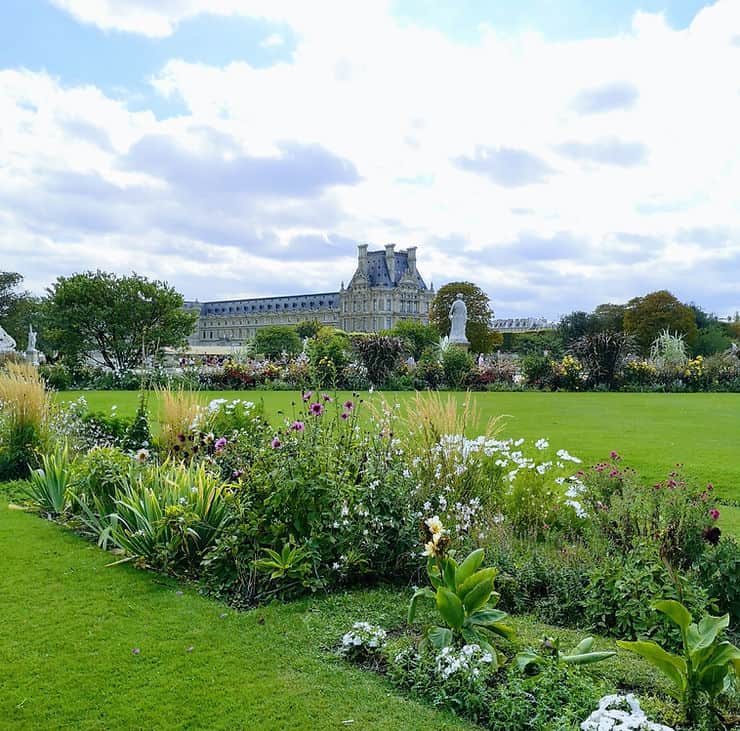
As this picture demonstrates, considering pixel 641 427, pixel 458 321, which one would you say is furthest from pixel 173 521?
pixel 458 321

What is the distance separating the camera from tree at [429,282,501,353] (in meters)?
55.6

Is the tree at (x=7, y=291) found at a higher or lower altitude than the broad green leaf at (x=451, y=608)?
higher

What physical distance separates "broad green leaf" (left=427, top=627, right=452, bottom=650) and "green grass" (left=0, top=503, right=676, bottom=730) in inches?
11.6

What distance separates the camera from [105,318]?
87.0 feet

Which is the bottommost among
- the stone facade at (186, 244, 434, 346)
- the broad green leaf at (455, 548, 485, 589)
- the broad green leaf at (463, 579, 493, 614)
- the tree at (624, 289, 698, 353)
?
the broad green leaf at (463, 579, 493, 614)

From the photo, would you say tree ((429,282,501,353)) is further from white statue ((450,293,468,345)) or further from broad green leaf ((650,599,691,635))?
broad green leaf ((650,599,691,635))

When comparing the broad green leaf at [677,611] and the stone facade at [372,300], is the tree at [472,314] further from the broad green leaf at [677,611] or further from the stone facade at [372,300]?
the broad green leaf at [677,611]

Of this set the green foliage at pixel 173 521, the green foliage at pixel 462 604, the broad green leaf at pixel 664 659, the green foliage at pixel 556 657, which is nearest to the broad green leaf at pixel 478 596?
the green foliage at pixel 462 604

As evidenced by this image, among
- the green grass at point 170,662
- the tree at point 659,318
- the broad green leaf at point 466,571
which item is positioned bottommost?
the green grass at point 170,662

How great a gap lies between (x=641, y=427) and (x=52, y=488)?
869 cm

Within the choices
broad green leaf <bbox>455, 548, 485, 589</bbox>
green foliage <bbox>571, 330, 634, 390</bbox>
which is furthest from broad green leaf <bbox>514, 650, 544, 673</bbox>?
green foliage <bbox>571, 330, 634, 390</bbox>

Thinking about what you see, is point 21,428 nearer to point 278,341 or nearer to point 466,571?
point 466,571

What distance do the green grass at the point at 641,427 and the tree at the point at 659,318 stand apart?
3576cm

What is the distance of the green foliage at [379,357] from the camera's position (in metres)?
20.9
